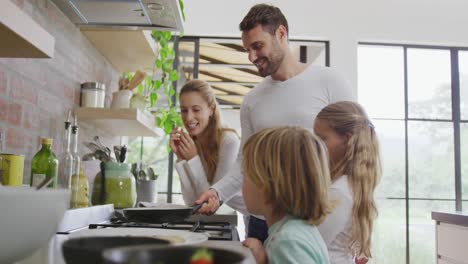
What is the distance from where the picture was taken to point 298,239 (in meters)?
0.91

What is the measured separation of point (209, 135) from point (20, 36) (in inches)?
57.5

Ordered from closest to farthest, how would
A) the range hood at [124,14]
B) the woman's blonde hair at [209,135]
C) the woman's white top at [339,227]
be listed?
the woman's white top at [339,227] → the range hood at [124,14] → the woman's blonde hair at [209,135]

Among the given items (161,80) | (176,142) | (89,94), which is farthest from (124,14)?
(161,80)

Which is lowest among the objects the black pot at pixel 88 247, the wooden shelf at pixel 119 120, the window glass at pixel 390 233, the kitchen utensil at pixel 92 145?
the window glass at pixel 390 233

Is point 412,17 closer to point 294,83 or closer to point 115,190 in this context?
point 294,83

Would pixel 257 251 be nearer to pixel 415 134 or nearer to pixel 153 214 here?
pixel 153 214

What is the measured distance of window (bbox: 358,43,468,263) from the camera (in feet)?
15.8

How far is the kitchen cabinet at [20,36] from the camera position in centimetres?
81

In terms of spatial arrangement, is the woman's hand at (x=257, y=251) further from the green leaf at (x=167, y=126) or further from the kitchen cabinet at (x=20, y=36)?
the green leaf at (x=167, y=126)

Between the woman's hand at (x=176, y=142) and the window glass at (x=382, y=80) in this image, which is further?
the window glass at (x=382, y=80)

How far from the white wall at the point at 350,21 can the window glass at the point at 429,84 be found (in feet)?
0.78

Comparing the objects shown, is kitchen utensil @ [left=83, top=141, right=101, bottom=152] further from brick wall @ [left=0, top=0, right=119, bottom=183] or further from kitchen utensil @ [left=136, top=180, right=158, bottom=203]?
kitchen utensil @ [left=136, top=180, right=158, bottom=203]

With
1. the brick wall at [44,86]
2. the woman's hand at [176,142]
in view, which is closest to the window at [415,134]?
the woman's hand at [176,142]

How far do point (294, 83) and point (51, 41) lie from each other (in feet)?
3.27
